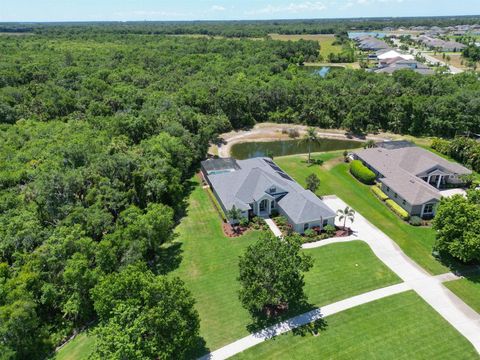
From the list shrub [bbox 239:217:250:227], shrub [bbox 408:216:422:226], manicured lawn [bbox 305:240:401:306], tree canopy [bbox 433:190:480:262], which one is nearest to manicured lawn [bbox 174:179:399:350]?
manicured lawn [bbox 305:240:401:306]

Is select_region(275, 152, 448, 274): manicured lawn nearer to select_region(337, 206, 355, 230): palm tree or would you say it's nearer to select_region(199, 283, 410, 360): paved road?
select_region(337, 206, 355, 230): palm tree

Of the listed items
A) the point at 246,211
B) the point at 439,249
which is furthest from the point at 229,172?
the point at 439,249

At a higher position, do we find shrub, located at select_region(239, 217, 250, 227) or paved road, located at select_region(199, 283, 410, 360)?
shrub, located at select_region(239, 217, 250, 227)

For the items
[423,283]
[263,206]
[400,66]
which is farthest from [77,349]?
[400,66]

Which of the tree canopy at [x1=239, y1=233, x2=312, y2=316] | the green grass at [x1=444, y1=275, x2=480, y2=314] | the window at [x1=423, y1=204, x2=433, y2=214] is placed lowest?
the green grass at [x1=444, y1=275, x2=480, y2=314]

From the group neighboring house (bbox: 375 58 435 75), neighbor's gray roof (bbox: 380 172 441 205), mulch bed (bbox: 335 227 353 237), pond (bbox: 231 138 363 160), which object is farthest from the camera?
neighboring house (bbox: 375 58 435 75)

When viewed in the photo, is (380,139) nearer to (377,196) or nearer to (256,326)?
(377,196)
